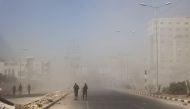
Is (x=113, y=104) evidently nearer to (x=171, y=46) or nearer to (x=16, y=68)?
(x=171, y=46)

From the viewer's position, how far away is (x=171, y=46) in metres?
126

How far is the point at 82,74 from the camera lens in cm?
18762

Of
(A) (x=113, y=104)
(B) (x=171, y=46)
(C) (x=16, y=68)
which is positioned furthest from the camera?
(C) (x=16, y=68)

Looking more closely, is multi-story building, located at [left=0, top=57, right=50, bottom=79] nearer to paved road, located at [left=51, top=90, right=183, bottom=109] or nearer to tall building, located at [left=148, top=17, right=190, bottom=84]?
tall building, located at [left=148, top=17, right=190, bottom=84]

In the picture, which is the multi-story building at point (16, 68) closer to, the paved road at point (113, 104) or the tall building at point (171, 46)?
the tall building at point (171, 46)

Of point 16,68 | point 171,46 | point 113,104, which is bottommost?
point 113,104

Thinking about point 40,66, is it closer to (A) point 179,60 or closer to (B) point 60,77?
(B) point 60,77

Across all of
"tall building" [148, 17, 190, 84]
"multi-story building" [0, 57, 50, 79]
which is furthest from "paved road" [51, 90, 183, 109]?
"multi-story building" [0, 57, 50, 79]

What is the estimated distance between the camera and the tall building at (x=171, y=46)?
118m

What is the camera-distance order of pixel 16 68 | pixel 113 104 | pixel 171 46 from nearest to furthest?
1. pixel 113 104
2. pixel 171 46
3. pixel 16 68

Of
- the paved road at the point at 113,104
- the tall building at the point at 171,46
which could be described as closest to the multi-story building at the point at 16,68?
the tall building at the point at 171,46

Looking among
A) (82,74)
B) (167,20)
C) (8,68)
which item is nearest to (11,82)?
(8,68)

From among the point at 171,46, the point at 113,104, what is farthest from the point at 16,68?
the point at 113,104

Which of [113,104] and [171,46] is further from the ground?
[171,46]
